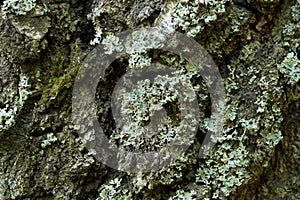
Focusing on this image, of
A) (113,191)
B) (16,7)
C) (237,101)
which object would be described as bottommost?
(113,191)

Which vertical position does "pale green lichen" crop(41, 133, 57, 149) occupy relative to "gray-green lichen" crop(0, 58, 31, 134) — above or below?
below

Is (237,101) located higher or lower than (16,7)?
lower

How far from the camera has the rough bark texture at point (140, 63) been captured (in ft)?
4.13

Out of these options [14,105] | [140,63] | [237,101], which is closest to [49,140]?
[14,105]

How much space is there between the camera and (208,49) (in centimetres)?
127

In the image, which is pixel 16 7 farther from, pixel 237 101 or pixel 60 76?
pixel 237 101

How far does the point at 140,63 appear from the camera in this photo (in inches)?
50.3

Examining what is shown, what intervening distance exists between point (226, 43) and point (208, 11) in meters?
0.12

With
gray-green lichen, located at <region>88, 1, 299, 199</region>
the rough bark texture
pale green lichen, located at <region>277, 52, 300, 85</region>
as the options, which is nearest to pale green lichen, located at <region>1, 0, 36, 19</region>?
the rough bark texture

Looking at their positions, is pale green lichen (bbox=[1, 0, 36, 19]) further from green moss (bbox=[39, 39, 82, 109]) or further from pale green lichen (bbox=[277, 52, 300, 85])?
pale green lichen (bbox=[277, 52, 300, 85])

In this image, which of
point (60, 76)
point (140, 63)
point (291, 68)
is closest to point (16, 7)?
point (60, 76)

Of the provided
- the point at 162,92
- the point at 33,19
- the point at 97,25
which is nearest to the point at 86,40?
the point at 97,25

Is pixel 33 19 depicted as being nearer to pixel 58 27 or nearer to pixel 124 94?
pixel 58 27

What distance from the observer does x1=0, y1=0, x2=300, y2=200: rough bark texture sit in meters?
1.26
